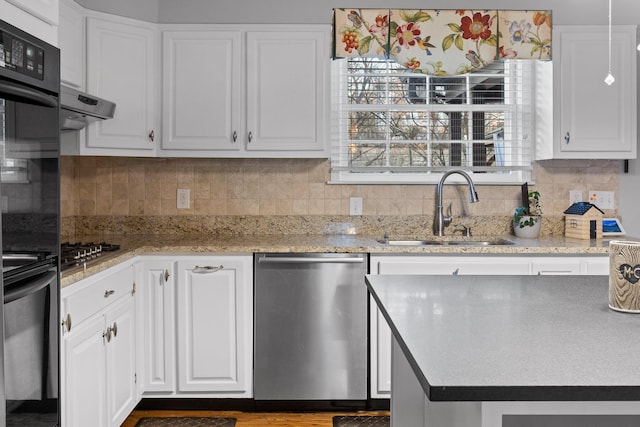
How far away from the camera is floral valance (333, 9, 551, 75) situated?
3430 millimetres

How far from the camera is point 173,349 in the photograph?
3.04 m

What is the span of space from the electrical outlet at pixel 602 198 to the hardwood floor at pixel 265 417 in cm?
195

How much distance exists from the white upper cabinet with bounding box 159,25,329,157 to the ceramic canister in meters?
2.11

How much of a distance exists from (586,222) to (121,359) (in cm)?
272

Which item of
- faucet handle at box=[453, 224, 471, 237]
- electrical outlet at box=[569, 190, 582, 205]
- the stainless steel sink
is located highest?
electrical outlet at box=[569, 190, 582, 205]

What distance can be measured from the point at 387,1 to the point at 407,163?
1.03 m

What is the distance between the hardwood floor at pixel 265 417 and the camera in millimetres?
2949

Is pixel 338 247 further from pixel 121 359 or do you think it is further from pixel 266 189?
pixel 121 359

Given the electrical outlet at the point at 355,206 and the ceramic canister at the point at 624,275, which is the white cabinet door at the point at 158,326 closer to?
the electrical outlet at the point at 355,206

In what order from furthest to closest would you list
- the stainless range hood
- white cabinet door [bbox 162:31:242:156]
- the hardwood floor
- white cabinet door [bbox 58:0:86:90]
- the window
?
the window → white cabinet door [bbox 162:31:242:156] → the hardwood floor → white cabinet door [bbox 58:0:86:90] → the stainless range hood

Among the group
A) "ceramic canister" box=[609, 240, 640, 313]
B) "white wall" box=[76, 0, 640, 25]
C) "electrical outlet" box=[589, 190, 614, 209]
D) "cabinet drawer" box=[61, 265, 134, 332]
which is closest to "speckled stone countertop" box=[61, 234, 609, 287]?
"cabinet drawer" box=[61, 265, 134, 332]

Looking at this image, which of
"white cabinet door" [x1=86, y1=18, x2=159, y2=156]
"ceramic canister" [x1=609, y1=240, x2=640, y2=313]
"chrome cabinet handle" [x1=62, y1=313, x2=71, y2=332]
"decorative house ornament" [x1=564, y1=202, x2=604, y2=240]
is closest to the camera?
"ceramic canister" [x1=609, y1=240, x2=640, y2=313]


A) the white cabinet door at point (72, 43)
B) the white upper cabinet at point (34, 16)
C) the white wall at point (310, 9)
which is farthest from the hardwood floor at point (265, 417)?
the white wall at point (310, 9)

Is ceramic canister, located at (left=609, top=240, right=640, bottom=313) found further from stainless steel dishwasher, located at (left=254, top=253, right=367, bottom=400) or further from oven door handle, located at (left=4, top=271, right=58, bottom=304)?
stainless steel dishwasher, located at (left=254, top=253, right=367, bottom=400)
